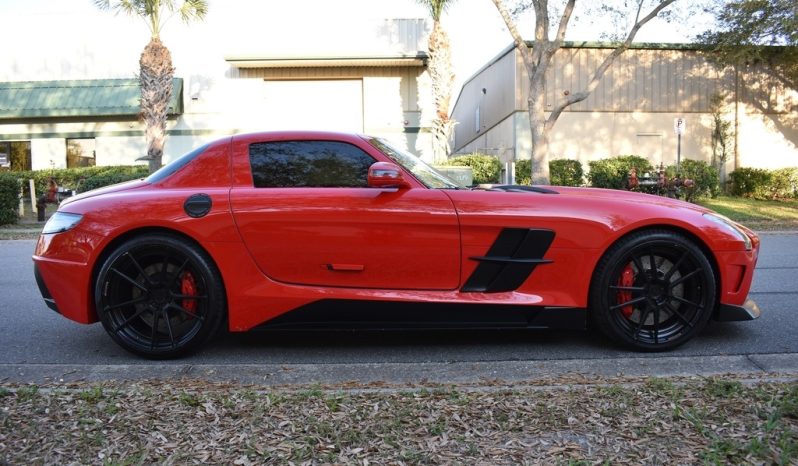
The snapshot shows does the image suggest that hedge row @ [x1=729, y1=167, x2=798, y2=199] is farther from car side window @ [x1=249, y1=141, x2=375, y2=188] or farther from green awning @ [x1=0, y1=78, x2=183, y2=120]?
car side window @ [x1=249, y1=141, x2=375, y2=188]

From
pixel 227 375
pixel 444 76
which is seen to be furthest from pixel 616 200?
pixel 444 76

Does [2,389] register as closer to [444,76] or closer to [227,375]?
[227,375]

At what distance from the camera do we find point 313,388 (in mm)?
3135

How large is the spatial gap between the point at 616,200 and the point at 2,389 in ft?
11.7

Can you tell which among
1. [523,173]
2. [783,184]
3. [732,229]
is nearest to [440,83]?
[523,173]

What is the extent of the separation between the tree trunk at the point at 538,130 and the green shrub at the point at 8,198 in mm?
12580

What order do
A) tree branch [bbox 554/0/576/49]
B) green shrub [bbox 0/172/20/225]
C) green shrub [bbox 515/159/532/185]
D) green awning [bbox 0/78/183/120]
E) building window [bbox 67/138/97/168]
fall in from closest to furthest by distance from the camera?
green shrub [bbox 0/172/20/225]
tree branch [bbox 554/0/576/49]
green shrub [bbox 515/159/532/185]
green awning [bbox 0/78/183/120]
building window [bbox 67/138/97/168]

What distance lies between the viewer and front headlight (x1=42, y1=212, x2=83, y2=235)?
3926 mm

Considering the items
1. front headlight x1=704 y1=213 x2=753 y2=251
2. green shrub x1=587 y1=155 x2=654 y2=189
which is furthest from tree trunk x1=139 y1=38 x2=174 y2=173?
front headlight x1=704 y1=213 x2=753 y2=251

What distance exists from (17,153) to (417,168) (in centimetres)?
2296

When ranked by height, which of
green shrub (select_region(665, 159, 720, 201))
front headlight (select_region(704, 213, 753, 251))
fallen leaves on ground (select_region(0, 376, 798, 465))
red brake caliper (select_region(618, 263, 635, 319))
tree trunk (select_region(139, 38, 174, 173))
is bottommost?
fallen leaves on ground (select_region(0, 376, 798, 465))

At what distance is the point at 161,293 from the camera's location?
3.87m

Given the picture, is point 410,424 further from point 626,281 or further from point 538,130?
point 538,130

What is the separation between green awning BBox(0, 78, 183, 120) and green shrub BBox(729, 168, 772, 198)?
62.5 ft
